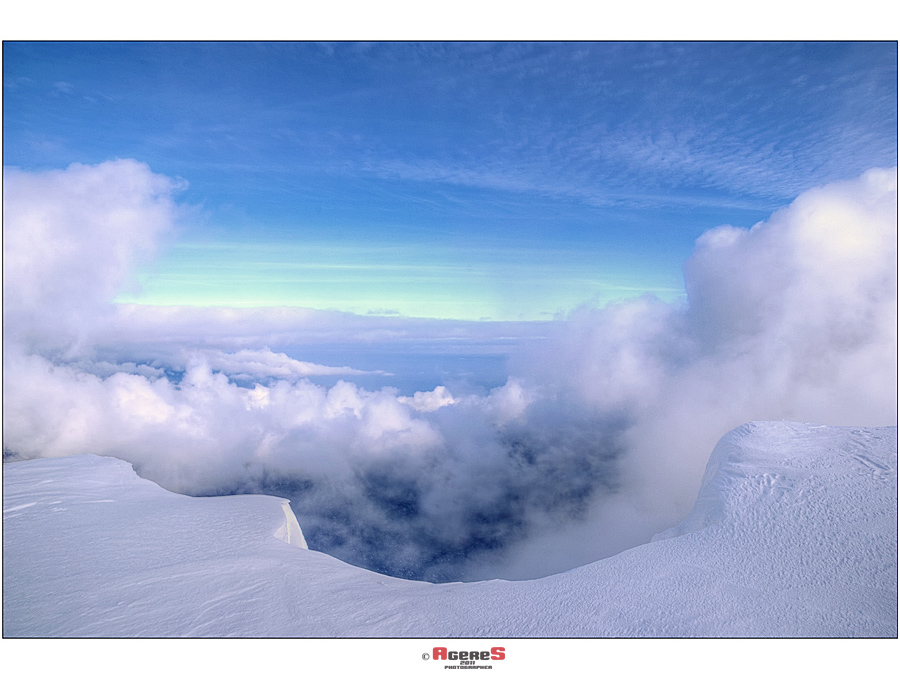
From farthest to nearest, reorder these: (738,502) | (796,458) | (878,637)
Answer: (796,458) < (738,502) < (878,637)

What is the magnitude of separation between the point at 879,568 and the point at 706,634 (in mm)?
1438

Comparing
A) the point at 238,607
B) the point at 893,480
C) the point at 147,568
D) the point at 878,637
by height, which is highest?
the point at 893,480

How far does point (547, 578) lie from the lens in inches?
147

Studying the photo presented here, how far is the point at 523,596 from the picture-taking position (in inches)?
Answer: 132

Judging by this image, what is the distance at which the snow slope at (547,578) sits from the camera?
2941 mm

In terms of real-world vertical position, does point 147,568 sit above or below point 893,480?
below

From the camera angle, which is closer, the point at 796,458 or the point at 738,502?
the point at 738,502

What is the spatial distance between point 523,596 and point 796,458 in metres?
3.59

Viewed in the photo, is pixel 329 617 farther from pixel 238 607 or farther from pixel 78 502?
pixel 78 502

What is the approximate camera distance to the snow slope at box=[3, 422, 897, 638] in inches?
116

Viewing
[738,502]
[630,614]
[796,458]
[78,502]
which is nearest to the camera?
[630,614]

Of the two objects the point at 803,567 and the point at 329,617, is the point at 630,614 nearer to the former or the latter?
the point at 803,567

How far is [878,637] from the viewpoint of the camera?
271 centimetres
